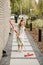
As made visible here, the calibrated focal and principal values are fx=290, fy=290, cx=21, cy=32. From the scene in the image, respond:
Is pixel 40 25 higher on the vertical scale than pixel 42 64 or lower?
lower

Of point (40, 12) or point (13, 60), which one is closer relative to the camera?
point (13, 60)

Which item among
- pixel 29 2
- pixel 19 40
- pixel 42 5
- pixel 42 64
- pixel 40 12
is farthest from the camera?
pixel 29 2

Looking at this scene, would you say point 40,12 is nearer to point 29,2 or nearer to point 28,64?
point 29,2

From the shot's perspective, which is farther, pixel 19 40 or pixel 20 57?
pixel 19 40

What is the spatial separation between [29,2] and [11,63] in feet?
236

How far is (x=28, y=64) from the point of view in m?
11.3

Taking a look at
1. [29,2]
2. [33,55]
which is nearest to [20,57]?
[33,55]

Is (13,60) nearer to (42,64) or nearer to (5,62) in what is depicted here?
(5,62)

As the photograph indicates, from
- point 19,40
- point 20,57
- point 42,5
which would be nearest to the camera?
point 20,57

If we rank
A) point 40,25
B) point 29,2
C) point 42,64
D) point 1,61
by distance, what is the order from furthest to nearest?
point 29,2 < point 40,25 < point 1,61 < point 42,64

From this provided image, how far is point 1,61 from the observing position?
12.0 meters

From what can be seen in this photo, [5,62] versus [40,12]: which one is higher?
[5,62]

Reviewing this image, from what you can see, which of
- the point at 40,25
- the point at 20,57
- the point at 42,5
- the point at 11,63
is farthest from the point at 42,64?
the point at 42,5

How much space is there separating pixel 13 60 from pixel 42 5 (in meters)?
41.5
